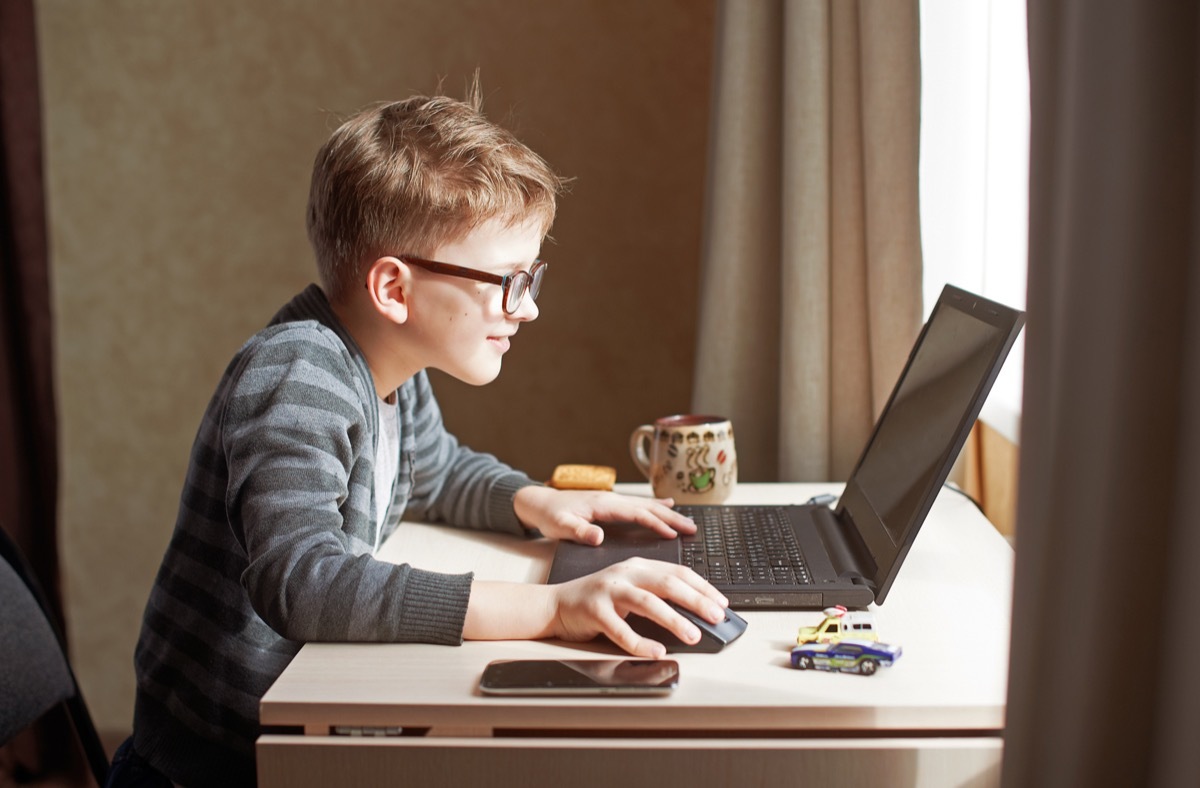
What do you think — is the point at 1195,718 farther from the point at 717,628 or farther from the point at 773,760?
the point at 717,628

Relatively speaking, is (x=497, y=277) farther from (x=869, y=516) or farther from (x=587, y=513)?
(x=869, y=516)

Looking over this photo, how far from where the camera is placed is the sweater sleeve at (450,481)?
52.4 inches

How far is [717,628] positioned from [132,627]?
1931 mm

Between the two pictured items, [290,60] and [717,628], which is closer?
[717,628]

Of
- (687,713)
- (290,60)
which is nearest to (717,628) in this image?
(687,713)

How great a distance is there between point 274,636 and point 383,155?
1.57 feet

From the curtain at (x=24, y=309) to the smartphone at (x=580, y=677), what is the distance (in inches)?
61.2

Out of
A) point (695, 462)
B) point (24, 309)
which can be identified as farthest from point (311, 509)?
point (24, 309)

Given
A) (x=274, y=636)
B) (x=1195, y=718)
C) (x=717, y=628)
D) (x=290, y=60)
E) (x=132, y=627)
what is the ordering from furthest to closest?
(x=132, y=627)
(x=290, y=60)
(x=274, y=636)
(x=717, y=628)
(x=1195, y=718)

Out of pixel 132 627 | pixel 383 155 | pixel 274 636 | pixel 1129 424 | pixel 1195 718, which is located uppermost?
pixel 383 155

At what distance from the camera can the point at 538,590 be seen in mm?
985

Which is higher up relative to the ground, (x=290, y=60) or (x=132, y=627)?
(x=290, y=60)

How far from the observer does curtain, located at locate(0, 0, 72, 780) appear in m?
2.10

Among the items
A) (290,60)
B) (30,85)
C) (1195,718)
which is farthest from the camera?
(290,60)
